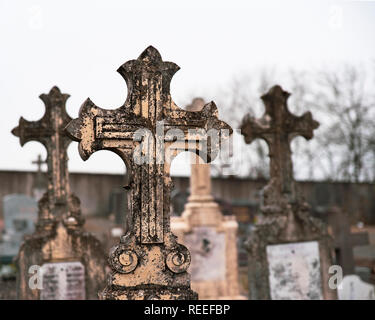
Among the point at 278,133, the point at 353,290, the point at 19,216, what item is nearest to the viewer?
the point at 278,133

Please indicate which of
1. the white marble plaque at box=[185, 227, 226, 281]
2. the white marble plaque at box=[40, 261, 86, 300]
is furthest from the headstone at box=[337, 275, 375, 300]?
the white marble plaque at box=[40, 261, 86, 300]

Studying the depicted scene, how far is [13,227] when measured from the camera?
15477mm

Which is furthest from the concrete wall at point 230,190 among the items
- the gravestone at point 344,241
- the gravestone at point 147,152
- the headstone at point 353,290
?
the gravestone at point 147,152

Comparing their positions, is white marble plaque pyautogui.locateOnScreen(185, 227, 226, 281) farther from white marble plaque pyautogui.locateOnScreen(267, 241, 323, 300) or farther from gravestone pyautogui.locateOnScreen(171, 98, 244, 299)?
white marble plaque pyautogui.locateOnScreen(267, 241, 323, 300)

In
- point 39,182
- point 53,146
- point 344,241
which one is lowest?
point 344,241

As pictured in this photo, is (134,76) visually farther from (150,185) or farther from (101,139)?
(150,185)

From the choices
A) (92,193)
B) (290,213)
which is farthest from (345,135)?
(290,213)

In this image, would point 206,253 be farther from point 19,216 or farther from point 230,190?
point 230,190

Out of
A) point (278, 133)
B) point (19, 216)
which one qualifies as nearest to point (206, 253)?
point (278, 133)

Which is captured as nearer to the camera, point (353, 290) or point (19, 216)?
point (353, 290)

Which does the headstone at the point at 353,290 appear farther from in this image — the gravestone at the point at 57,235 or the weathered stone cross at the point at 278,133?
the gravestone at the point at 57,235

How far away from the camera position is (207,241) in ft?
27.4

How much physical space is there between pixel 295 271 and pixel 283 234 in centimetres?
46

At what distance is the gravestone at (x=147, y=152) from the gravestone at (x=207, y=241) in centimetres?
485
